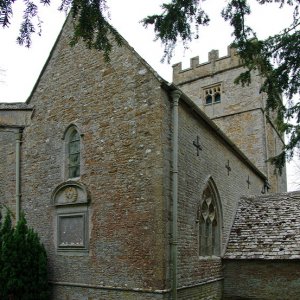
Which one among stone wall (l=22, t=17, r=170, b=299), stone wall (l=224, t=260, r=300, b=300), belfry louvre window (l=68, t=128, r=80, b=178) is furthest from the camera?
stone wall (l=224, t=260, r=300, b=300)

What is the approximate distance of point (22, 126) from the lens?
43.5 ft

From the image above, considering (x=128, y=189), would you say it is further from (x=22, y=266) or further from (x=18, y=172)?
(x=18, y=172)

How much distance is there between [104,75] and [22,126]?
12.2ft

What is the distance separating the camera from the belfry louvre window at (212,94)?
27.5m

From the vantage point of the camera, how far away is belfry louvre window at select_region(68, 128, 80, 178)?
38.6 ft

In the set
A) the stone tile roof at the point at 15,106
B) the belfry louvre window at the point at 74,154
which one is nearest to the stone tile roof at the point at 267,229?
the belfry louvre window at the point at 74,154

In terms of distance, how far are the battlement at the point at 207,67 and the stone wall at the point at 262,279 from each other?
1672 cm

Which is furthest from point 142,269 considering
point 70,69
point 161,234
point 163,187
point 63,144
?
point 70,69

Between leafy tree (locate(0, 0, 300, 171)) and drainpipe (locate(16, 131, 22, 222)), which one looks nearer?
leafy tree (locate(0, 0, 300, 171))

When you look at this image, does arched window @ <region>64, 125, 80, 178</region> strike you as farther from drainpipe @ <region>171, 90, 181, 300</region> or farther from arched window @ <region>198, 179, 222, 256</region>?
arched window @ <region>198, 179, 222, 256</region>

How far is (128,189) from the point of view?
10203 millimetres

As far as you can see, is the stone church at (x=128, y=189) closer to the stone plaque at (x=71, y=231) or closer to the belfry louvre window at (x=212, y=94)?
the stone plaque at (x=71, y=231)

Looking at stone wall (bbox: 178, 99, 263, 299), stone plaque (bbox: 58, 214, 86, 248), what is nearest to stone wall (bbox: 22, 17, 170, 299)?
stone plaque (bbox: 58, 214, 86, 248)

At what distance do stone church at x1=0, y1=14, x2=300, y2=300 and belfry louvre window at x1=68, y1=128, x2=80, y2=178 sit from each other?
0.11 feet
